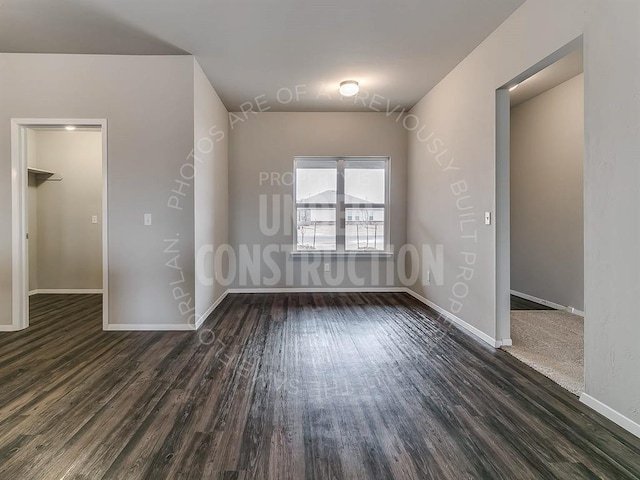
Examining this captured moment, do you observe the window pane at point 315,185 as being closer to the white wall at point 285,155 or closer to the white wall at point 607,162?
the white wall at point 285,155

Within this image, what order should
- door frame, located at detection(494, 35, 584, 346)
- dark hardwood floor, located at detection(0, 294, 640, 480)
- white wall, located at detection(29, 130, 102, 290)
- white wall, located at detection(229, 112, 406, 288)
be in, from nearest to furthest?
dark hardwood floor, located at detection(0, 294, 640, 480), door frame, located at detection(494, 35, 584, 346), white wall, located at detection(29, 130, 102, 290), white wall, located at detection(229, 112, 406, 288)

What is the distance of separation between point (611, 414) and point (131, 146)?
428 centimetres

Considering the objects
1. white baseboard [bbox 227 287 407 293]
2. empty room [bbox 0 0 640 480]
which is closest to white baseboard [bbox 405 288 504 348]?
empty room [bbox 0 0 640 480]

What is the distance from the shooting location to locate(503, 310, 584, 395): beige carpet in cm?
234

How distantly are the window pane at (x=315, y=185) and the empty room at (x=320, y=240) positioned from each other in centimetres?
4

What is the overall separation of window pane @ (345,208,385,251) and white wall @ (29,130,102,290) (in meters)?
3.97

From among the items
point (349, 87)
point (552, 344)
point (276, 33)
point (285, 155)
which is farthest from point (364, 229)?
point (276, 33)

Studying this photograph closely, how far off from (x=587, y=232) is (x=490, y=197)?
3.50ft

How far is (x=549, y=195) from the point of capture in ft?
14.2

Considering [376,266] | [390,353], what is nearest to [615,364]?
[390,353]

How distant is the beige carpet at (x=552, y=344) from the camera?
7.67 ft

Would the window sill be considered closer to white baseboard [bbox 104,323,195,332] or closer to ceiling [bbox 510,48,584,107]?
white baseboard [bbox 104,323,195,332]

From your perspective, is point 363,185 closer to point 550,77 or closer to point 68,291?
point 550,77

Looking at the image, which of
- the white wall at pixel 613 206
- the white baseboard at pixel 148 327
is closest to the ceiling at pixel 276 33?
the white wall at pixel 613 206
